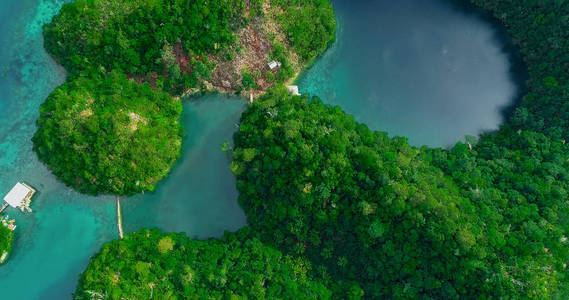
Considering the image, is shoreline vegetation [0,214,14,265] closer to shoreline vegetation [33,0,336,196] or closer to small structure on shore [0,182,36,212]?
small structure on shore [0,182,36,212]

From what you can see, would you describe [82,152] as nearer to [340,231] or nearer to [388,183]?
[340,231]

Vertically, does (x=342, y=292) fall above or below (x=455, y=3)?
below

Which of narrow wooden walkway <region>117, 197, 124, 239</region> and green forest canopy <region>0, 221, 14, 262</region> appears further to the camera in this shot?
narrow wooden walkway <region>117, 197, 124, 239</region>

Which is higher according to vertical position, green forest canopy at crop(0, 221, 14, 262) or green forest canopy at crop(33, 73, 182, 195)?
green forest canopy at crop(33, 73, 182, 195)

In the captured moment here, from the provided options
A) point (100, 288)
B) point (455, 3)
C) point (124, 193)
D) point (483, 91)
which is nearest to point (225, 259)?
point (100, 288)

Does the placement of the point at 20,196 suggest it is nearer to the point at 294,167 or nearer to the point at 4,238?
the point at 4,238

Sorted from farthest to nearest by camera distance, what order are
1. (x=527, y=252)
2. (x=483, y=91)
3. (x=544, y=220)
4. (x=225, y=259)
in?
(x=483, y=91) → (x=225, y=259) → (x=544, y=220) → (x=527, y=252)

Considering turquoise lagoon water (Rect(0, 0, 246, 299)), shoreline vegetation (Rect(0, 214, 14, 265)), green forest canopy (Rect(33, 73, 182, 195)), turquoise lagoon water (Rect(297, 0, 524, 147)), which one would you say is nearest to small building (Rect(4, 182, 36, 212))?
turquoise lagoon water (Rect(0, 0, 246, 299))
